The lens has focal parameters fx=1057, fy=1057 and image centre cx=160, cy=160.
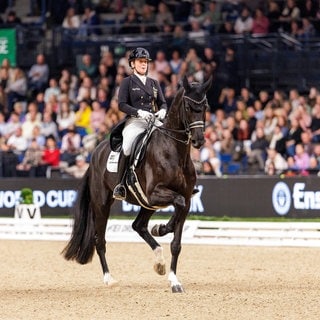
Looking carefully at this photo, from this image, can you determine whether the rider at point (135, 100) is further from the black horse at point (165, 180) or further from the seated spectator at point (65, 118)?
the seated spectator at point (65, 118)

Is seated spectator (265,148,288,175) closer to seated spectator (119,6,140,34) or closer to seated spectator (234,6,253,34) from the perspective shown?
seated spectator (234,6,253,34)

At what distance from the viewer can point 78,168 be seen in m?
20.0

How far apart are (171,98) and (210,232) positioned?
18.0 ft

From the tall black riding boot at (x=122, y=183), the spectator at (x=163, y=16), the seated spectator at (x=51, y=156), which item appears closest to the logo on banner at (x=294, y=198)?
the seated spectator at (x=51, y=156)

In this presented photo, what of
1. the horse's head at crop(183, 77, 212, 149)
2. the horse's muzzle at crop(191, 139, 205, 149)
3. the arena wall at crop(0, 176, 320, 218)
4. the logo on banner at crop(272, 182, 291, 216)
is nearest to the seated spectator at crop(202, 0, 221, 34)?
the arena wall at crop(0, 176, 320, 218)

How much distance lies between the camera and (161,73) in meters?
21.8

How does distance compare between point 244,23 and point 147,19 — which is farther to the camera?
point 147,19

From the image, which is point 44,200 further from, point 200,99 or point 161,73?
point 200,99

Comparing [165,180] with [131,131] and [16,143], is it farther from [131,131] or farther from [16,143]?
[16,143]

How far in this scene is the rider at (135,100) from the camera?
11.3m

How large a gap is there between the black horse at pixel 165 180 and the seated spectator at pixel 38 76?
12456 mm

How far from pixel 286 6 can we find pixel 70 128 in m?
5.22

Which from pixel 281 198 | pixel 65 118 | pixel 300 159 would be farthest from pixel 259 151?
pixel 65 118

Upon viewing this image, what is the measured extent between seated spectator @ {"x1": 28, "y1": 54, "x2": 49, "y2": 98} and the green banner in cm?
69
